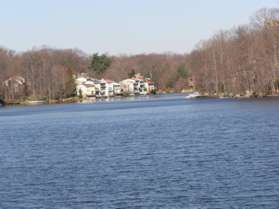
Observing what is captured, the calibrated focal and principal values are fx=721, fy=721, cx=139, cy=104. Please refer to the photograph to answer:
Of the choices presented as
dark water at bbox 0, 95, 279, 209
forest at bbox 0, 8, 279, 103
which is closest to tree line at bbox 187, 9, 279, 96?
forest at bbox 0, 8, 279, 103

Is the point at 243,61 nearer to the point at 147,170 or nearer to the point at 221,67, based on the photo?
the point at 221,67

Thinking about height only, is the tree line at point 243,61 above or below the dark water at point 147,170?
above

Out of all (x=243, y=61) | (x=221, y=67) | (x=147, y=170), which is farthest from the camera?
(x=221, y=67)

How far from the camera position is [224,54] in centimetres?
13250

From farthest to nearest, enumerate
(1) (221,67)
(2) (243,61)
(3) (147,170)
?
(1) (221,67)
(2) (243,61)
(3) (147,170)

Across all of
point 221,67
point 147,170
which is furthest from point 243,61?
point 147,170

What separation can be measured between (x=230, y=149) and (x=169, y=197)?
1424 centimetres

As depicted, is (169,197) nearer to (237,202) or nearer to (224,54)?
(237,202)

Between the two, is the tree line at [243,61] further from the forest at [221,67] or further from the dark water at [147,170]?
the dark water at [147,170]

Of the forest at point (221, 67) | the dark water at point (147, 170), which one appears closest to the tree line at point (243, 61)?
the forest at point (221, 67)

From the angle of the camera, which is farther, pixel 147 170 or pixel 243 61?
pixel 243 61

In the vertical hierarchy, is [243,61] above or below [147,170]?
above

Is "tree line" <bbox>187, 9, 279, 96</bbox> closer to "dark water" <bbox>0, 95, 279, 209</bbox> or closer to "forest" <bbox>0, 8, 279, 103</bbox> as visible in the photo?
"forest" <bbox>0, 8, 279, 103</bbox>

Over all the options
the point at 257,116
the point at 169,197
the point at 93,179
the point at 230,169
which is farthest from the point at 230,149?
the point at 257,116
